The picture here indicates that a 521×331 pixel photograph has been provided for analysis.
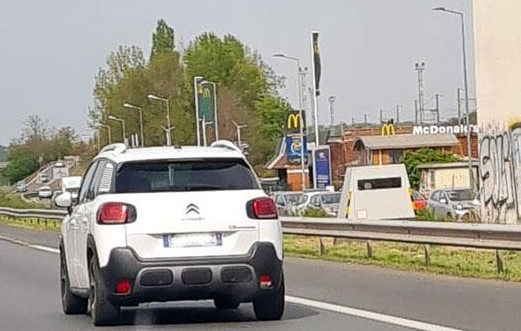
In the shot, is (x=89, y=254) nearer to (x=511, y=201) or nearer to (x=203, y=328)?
(x=203, y=328)

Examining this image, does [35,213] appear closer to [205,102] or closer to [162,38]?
[205,102]

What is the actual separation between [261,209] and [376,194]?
68.6 feet

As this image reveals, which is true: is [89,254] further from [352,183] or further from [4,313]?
[352,183]

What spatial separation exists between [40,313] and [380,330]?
4455 millimetres

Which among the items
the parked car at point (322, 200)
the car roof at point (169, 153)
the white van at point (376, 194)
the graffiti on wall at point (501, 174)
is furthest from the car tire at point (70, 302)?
the parked car at point (322, 200)

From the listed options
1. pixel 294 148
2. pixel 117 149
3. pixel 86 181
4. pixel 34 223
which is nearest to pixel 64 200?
pixel 86 181

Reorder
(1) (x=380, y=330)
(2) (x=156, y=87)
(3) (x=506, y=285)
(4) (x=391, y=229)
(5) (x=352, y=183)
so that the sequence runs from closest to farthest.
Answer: (1) (x=380, y=330)
(3) (x=506, y=285)
(4) (x=391, y=229)
(5) (x=352, y=183)
(2) (x=156, y=87)

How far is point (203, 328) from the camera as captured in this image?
12.6 m

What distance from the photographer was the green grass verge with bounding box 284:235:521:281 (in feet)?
60.5

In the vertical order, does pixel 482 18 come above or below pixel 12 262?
above

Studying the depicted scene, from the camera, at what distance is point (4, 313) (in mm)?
14922

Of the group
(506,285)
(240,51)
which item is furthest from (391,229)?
(240,51)

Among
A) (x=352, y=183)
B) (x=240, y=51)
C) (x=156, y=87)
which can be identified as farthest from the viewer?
(x=240, y=51)

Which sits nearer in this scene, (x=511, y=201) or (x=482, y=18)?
(x=511, y=201)
